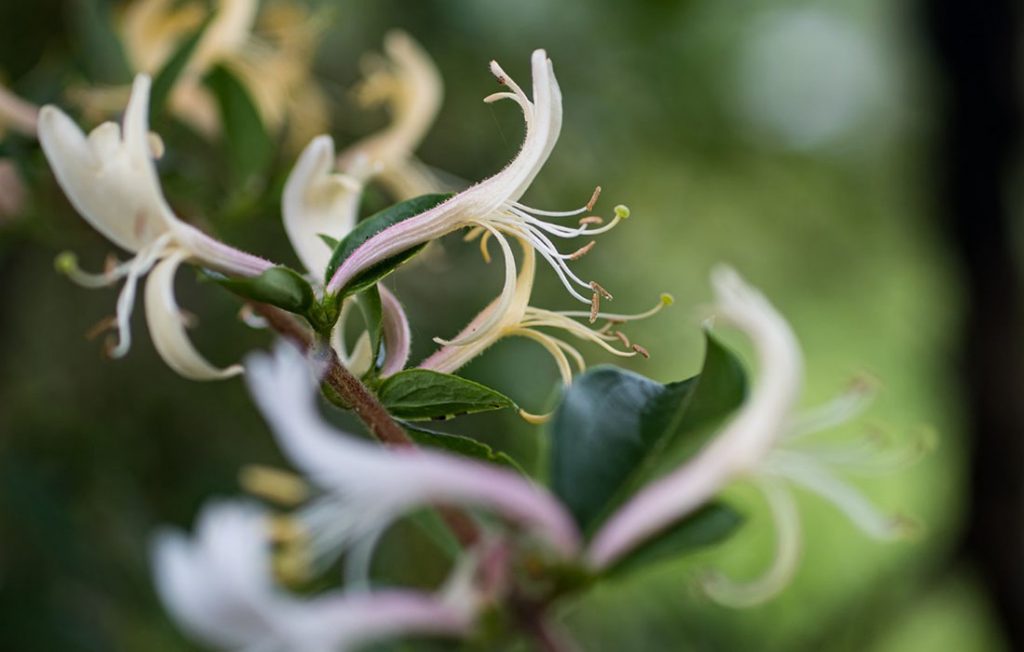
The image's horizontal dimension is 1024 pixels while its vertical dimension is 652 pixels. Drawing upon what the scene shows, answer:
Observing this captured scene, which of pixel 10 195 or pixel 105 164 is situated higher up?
pixel 105 164

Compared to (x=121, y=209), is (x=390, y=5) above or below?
below

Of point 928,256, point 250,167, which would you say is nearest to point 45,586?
point 250,167

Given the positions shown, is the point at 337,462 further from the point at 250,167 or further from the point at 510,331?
the point at 250,167

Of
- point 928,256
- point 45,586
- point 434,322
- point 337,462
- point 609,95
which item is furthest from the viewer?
point 928,256

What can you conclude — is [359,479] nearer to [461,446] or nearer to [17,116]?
[461,446]

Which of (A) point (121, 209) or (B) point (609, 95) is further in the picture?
(B) point (609, 95)

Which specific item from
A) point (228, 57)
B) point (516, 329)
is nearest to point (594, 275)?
point (228, 57)

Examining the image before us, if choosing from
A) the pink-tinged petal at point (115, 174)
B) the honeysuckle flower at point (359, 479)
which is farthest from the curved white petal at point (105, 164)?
the honeysuckle flower at point (359, 479)
